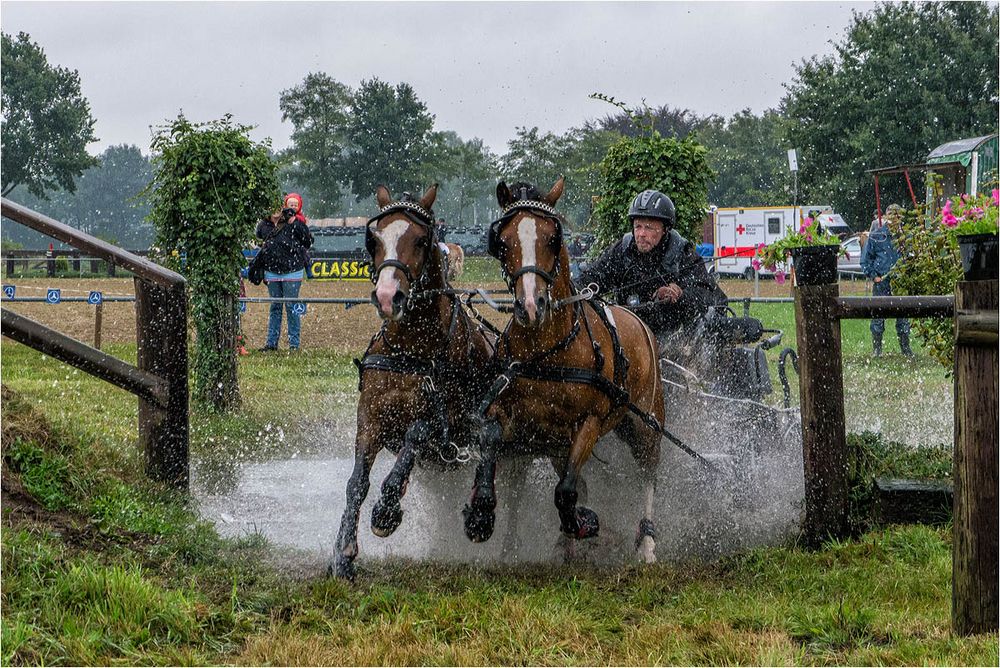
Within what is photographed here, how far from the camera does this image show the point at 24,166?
51312 millimetres

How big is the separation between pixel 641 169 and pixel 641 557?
207 inches

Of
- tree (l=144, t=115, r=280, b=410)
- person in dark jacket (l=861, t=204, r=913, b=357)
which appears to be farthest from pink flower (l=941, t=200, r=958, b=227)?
person in dark jacket (l=861, t=204, r=913, b=357)

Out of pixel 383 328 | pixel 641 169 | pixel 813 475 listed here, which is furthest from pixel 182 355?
pixel 641 169

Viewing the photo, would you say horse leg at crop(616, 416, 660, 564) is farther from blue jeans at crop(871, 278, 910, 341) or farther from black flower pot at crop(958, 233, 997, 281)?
blue jeans at crop(871, 278, 910, 341)

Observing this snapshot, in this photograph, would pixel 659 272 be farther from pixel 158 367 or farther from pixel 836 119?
pixel 836 119

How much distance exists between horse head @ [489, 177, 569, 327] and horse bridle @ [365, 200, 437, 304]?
0.30 metres

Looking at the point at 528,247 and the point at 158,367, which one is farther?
the point at 158,367

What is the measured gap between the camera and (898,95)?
128 ft

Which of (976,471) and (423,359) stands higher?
(423,359)

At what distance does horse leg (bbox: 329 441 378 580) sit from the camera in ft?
16.4

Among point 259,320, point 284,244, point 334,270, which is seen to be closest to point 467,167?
point 334,270

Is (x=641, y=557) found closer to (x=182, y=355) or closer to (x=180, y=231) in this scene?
(x=182, y=355)

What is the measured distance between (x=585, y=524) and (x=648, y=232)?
2.18 meters

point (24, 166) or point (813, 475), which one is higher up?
point (24, 166)
